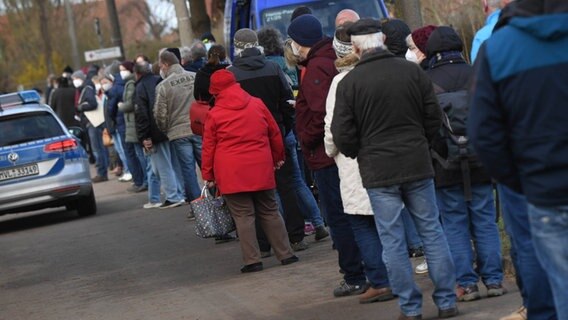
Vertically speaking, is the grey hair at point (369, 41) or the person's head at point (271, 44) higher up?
the grey hair at point (369, 41)

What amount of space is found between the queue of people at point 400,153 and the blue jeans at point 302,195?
0.05ft

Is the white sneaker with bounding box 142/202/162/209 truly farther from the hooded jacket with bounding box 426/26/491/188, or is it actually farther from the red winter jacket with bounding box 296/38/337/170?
the hooded jacket with bounding box 426/26/491/188

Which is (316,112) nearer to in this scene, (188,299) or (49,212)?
(188,299)

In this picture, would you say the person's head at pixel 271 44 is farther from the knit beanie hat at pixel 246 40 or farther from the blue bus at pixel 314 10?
the blue bus at pixel 314 10

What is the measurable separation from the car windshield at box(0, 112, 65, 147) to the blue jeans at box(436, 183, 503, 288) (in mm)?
9607

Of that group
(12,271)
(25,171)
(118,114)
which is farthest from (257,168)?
(118,114)

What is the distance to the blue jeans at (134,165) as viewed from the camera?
19953 millimetres

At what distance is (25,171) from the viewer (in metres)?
17.0

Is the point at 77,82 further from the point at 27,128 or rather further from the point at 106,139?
the point at 27,128

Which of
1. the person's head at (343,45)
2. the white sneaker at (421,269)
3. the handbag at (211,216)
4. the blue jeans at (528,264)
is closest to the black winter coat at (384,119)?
the person's head at (343,45)

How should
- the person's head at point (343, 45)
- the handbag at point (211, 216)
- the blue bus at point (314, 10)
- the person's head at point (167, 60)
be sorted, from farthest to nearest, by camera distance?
the blue bus at point (314, 10)
the person's head at point (167, 60)
the handbag at point (211, 216)
the person's head at point (343, 45)

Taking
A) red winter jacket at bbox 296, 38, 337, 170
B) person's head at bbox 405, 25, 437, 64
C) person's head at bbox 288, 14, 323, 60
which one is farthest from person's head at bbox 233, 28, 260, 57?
person's head at bbox 405, 25, 437, 64

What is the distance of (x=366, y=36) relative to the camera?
7883 millimetres

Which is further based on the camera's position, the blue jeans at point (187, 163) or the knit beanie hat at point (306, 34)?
the blue jeans at point (187, 163)
